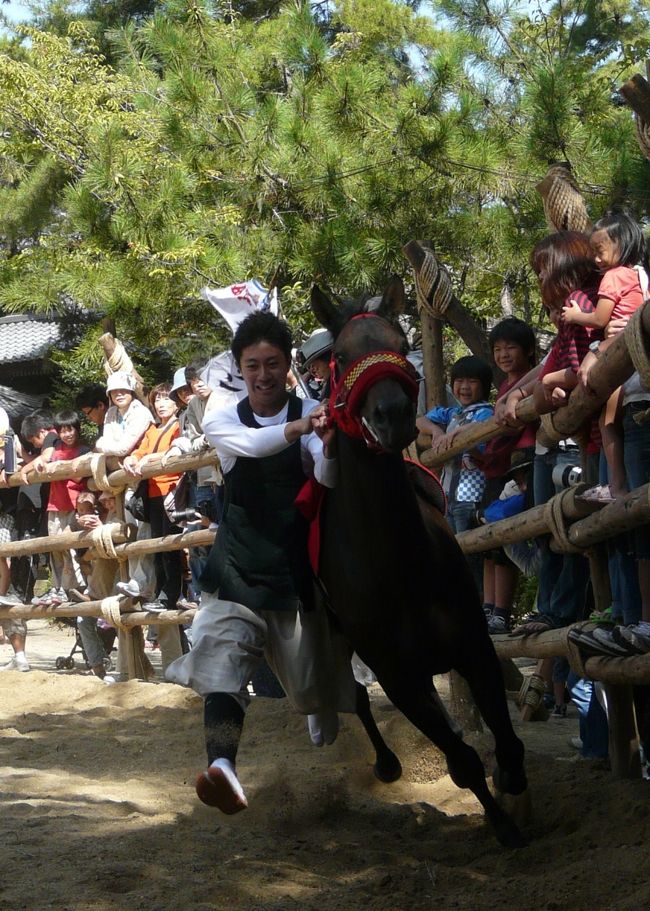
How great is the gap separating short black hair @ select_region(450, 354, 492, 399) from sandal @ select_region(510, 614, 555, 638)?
5.69ft

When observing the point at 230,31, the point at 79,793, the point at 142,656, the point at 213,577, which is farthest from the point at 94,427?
the point at 213,577

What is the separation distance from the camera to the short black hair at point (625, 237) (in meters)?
5.02

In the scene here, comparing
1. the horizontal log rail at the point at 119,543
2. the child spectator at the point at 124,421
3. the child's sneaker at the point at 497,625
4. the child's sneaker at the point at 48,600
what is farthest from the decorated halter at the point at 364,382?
the child's sneaker at the point at 48,600

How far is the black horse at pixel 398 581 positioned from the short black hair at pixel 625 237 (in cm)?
107

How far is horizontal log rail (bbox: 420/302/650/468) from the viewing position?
418 centimetres

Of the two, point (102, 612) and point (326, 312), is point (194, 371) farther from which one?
point (326, 312)

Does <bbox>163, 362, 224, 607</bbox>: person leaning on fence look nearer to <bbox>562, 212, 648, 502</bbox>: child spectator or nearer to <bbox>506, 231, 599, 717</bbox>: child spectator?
<bbox>506, 231, 599, 717</bbox>: child spectator

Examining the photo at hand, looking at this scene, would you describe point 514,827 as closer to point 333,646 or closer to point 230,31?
point 333,646

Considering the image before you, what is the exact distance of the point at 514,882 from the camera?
3.92 m

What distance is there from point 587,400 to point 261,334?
4.30 ft

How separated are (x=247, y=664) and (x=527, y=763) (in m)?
1.57

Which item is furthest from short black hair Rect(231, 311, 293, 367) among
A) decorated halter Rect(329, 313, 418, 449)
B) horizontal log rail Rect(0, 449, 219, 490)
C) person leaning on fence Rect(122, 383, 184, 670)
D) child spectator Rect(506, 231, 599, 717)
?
person leaning on fence Rect(122, 383, 184, 670)

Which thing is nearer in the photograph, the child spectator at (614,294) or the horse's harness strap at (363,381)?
the horse's harness strap at (363,381)

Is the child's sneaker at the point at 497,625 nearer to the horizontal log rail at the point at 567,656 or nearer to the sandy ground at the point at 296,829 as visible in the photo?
the horizontal log rail at the point at 567,656
